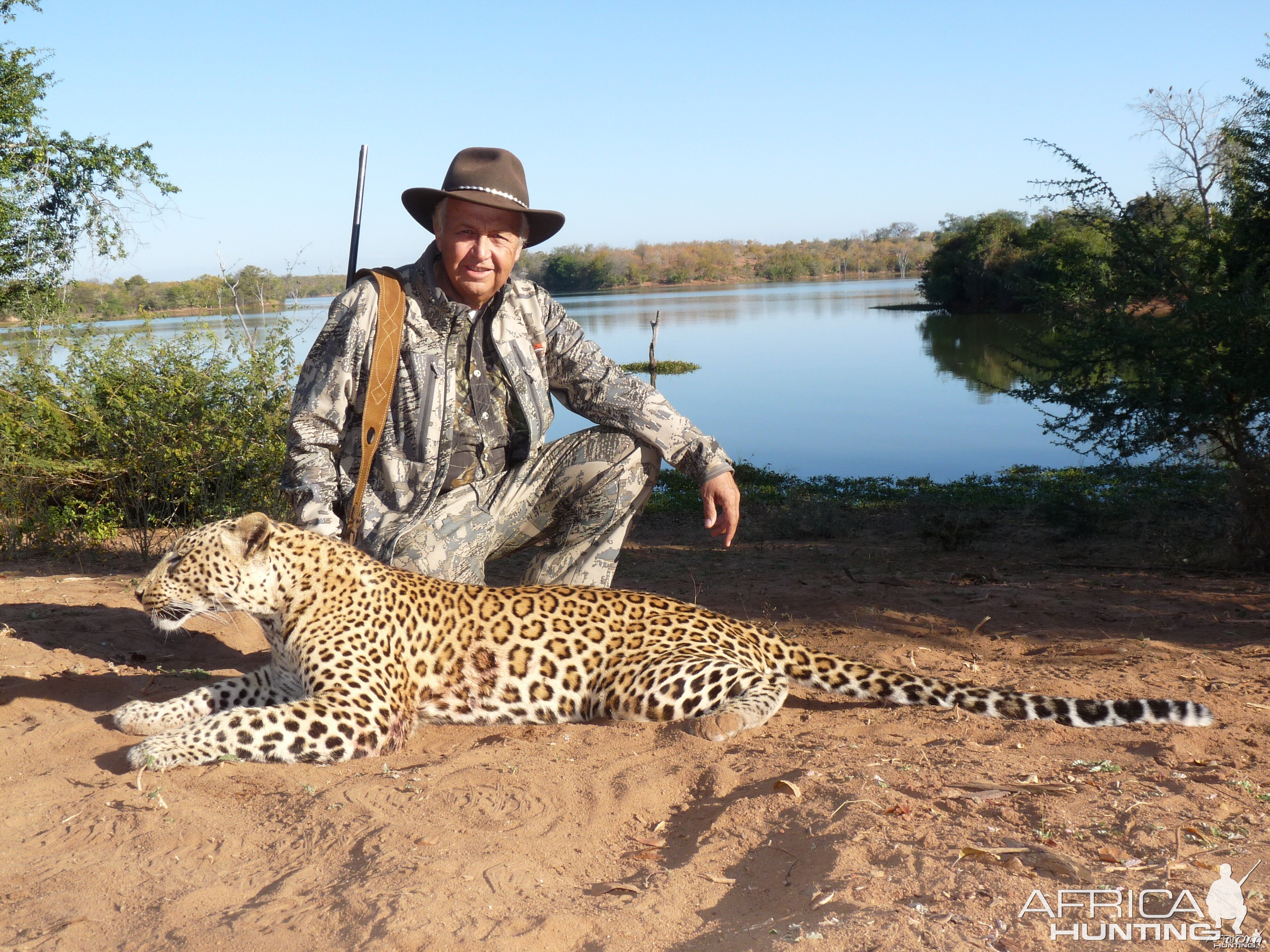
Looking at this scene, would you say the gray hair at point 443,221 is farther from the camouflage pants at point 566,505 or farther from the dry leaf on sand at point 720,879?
the dry leaf on sand at point 720,879

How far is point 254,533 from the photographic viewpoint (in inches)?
166

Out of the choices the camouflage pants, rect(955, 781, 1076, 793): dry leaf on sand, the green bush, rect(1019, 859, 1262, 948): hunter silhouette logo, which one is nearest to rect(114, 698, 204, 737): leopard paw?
the camouflage pants

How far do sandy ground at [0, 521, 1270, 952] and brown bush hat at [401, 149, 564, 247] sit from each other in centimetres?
246

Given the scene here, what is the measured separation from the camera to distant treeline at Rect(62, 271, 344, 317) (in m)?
9.36

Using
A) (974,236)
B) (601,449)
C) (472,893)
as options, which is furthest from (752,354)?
(472,893)

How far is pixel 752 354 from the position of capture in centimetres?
4503

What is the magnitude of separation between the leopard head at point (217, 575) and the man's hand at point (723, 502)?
1996 mm

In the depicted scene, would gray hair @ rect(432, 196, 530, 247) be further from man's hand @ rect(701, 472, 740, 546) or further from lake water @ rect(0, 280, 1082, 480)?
man's hand @ rect(701, 472, 740, 546)

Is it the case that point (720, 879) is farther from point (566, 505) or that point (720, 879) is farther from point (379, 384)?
point (379, 384)

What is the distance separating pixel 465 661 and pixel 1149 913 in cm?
276

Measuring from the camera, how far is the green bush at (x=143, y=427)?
28.4 feet

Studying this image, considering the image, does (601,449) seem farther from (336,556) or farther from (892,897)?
(892,897)

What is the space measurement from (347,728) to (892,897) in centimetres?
224

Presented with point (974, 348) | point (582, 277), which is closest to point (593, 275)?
point (582, 277)
